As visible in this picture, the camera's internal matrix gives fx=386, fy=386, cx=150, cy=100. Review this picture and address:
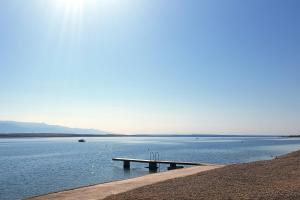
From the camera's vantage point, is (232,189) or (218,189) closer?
(232,189)

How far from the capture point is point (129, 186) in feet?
75.3

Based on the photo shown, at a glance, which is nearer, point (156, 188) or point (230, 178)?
point (156, 188)

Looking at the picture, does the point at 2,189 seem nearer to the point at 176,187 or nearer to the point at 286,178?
the point at 176,187

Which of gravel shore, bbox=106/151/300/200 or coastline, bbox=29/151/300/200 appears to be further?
coastline, bbox=29/151/300/200

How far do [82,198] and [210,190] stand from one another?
20.6ft

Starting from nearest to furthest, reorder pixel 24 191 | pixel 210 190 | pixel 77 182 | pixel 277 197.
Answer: pixel 277 197, pixel 210 190, pixel 24 191, pixel 77 182

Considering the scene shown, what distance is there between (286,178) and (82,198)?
10.9 meters

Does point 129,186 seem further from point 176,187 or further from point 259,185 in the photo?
point 259,185

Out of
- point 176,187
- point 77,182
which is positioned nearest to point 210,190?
point 176,187

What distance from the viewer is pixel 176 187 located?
19.1 metres

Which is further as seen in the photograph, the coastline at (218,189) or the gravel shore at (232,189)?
the coastline at (218,189)

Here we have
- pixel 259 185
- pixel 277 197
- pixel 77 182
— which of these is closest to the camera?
pixel 277 197

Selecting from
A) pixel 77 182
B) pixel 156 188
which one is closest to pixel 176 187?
pixel 156 188

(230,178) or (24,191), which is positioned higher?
(230,178)
